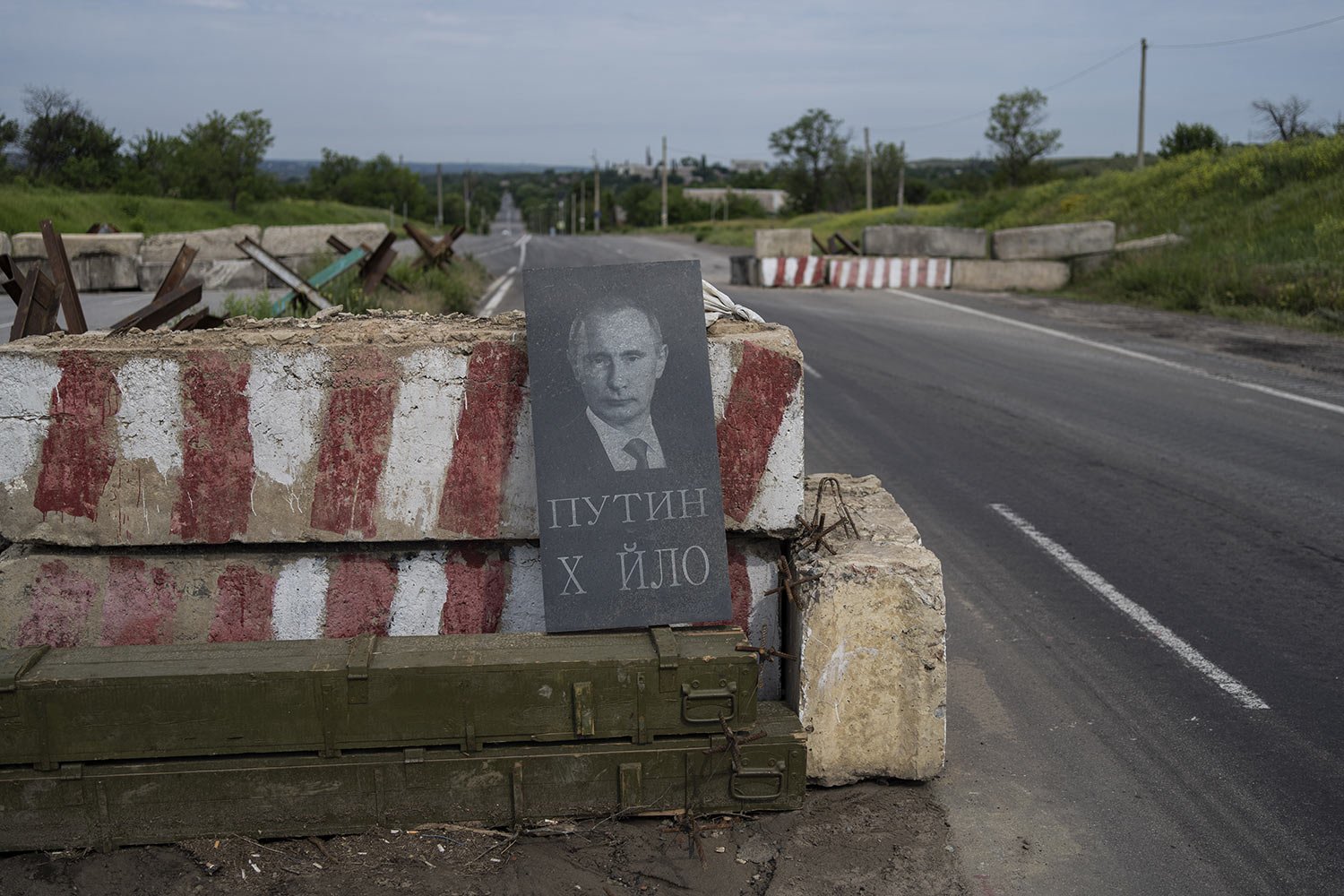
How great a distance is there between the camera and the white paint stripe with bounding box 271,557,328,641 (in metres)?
4.21

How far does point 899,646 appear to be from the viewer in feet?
13.4

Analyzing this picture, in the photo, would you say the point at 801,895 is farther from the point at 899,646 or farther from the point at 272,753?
the point at 272,753

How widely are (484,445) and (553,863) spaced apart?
4.49 ft

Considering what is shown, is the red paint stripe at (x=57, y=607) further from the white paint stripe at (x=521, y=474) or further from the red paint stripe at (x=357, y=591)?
the white paint stripe at (x=521, y=474)

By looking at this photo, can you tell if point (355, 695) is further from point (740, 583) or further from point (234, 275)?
point (234, 275)

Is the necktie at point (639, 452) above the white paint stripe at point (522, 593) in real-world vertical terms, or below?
above


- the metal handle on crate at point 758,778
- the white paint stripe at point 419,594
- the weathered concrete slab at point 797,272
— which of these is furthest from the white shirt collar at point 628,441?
the weathered concrete slab at point 797,272

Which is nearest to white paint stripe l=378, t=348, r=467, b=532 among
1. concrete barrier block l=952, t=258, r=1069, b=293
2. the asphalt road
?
the asphalt road

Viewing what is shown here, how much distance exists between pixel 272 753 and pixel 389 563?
2.55 feet

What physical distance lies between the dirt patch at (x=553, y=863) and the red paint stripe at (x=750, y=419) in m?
1.09

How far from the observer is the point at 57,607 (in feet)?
13.7

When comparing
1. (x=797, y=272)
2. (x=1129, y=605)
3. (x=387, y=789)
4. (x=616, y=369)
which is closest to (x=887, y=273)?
(x=797, y=272)

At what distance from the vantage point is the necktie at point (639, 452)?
4074mm

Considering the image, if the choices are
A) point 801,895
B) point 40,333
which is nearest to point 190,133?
point 40,333
